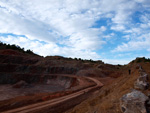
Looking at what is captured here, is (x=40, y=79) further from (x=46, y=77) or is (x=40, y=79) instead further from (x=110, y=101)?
(x=110, y=101)

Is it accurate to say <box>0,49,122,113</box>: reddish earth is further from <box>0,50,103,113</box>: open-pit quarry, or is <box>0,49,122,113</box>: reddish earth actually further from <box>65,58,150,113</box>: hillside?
<box>65,58,150,113</box>: hillside

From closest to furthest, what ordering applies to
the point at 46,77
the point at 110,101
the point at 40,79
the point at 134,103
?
the point at 134,103, the point at 110,101, the point at 40,79, the point at 46,77

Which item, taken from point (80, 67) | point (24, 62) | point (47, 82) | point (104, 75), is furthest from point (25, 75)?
point (104, 75)

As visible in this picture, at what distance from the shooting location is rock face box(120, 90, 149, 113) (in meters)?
4.58

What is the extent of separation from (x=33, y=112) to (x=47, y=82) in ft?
90.6

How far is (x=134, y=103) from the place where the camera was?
4.72m

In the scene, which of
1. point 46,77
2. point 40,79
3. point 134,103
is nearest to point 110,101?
point 134,103

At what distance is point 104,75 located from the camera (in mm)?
42938

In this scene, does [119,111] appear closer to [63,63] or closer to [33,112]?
[33,112]

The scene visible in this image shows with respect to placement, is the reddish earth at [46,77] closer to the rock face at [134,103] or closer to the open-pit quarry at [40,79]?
the open-pit quarry at [40,79]

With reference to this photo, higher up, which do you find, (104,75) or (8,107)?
(104,75)

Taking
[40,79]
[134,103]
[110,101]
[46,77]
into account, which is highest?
[134,103]

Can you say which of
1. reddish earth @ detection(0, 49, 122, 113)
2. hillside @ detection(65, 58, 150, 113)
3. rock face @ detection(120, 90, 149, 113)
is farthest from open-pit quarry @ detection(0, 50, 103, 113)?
rock face @ detection(120, 90, 149, 113)

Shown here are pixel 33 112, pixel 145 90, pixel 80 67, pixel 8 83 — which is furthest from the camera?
pixel 80 67
